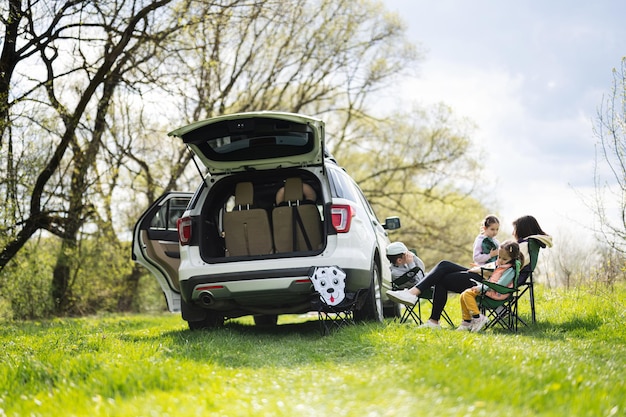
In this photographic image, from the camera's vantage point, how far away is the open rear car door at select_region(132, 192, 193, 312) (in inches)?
333

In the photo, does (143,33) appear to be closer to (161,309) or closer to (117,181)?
(117,181)

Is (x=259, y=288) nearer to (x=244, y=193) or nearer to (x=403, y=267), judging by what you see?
(x=244, y=193)

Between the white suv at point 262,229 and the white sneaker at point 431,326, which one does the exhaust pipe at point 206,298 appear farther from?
the white sneaker at point 431,326

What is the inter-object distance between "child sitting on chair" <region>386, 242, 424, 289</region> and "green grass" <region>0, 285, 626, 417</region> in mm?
2143

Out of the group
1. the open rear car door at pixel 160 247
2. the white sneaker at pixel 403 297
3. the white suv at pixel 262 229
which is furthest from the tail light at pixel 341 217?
the open rear car door at pixel 160 247

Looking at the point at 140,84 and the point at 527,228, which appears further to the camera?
A: the point at 140,84

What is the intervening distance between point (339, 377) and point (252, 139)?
341cm

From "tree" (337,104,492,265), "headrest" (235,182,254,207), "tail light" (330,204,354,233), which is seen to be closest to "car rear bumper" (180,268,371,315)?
"tail light" (330,204,354,233)

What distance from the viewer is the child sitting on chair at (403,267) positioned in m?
8.80

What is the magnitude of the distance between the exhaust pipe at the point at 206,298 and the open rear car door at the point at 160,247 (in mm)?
1268

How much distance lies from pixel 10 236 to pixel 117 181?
18.1 feet

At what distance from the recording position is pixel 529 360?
4676mm

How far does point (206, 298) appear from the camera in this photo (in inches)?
281

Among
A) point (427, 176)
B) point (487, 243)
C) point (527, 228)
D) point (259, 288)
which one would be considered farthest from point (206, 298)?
point (427, 176)
